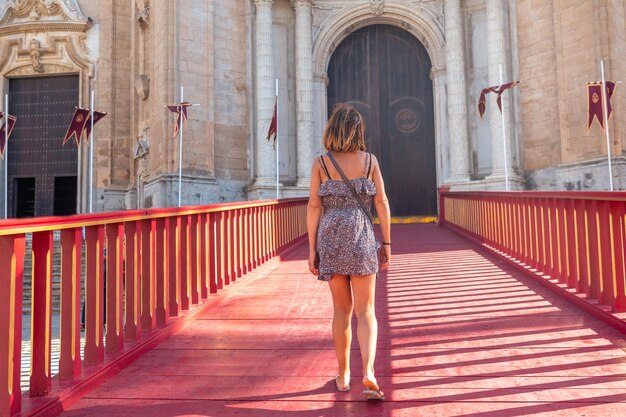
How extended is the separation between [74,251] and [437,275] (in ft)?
15.6

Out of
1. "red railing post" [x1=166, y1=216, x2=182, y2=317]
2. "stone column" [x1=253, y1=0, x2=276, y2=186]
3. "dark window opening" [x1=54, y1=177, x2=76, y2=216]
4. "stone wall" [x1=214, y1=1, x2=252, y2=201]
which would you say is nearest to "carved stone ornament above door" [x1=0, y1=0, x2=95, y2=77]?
"dark window opening" [x1=54, y1=177, x2=76, y2=216]

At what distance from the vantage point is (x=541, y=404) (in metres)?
2.77

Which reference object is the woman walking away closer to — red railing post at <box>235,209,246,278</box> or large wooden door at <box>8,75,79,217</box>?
red railing post at <box>235,209,246,278</box>

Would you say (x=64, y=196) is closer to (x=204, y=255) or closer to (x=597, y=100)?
(x=204, y=255)

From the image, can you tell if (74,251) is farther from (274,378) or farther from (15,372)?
(274,378)

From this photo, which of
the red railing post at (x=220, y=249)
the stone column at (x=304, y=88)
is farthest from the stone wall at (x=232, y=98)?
the red railing post at (x=220, y=249)

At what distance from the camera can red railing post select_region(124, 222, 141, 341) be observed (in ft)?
12.7

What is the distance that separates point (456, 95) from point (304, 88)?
4706 mm

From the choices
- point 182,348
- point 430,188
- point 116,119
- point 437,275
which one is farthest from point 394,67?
point 182,348

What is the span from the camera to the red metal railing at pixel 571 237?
166 inches

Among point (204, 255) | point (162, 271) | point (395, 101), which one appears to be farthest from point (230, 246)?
point (395, 101)

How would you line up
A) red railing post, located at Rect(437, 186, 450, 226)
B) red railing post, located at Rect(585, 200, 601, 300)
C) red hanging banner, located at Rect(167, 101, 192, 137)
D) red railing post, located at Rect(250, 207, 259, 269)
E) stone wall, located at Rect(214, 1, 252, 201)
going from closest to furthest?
red railing post, located at Rect(585, 200, 601, 300) → red railing post, located at Rect(250, 207, 259, 269) → red railing post, located at Rect(437, 186, 450, 226) → red hanging banner, located at Rect(167, 101, 192, 137) → stone wall, located at Rect(214, 1, 252, 201)

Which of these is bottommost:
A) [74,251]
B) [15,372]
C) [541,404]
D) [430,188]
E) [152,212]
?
[541,404]

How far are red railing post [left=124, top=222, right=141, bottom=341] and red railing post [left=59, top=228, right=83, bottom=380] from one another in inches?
28.5
